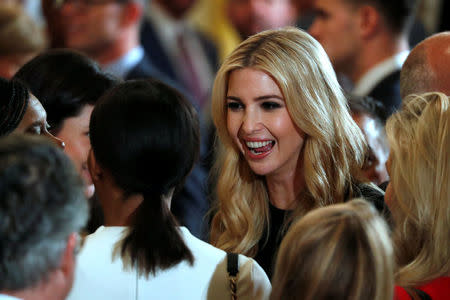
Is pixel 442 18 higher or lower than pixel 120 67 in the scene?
higher

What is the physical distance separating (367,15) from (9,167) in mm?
3989

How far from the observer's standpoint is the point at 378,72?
486cm

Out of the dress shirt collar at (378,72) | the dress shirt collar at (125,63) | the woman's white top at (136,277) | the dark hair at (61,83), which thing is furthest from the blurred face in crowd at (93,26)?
the woman's white top at (136,277)

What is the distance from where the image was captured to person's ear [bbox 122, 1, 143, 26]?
5781mm

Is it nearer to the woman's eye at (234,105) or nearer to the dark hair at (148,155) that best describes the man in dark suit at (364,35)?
the woman's eye at (234,105)

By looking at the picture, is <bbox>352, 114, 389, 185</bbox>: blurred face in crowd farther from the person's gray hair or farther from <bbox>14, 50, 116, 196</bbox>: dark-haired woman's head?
<bbox>14, 50, 116, 196</bbox>: dark-haired woman's head

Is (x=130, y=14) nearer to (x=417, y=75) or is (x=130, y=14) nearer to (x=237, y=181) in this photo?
(x=237, y=181)

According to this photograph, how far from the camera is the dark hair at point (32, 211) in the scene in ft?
5.08

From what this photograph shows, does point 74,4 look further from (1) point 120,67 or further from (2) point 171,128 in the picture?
(2) point 171,128

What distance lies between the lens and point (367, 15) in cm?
508

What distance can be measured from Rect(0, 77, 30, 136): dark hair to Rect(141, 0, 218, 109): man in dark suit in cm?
483

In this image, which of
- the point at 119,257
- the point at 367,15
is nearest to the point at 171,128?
the point at 119,257

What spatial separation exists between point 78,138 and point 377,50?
2714 mm

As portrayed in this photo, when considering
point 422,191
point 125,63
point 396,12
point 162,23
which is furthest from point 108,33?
point 422,191
